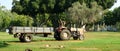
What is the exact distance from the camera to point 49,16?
104m

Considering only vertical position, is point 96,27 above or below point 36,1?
below

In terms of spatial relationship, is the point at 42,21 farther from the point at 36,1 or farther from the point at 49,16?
the point at 36,1

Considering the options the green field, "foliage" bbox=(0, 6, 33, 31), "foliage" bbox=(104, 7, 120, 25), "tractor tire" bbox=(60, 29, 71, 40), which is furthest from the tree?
the green field

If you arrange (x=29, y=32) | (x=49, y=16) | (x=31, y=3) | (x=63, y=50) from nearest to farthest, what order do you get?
1. (x=63, y=50)
2. (x=29, y=32)
3. (x=31, y=3)
4. (x=49, y=16)

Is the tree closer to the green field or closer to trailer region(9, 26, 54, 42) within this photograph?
trailer region(9, 26, 54, 42)

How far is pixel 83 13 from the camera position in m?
88.1

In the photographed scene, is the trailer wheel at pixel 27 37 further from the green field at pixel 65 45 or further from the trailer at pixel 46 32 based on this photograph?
the green field at pixel 65 45

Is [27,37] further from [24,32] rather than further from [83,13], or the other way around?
[83,13]

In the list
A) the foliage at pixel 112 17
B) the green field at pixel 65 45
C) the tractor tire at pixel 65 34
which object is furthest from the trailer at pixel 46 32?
the foliage at pixel 112 17

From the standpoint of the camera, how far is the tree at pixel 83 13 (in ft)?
284

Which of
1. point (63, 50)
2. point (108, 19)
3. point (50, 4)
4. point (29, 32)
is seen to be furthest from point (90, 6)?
point (63, 50)

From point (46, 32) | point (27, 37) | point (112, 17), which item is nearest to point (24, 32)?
point (27, 37)

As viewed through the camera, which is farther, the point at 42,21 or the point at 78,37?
the point at 42,21

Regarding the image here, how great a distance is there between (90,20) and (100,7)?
4.11 meters
